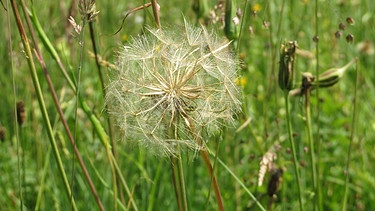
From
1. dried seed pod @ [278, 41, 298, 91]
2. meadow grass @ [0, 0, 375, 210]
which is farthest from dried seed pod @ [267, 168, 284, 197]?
dried seed pod @ [278, 41, 298, 91]

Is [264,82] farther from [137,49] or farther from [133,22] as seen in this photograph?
[137,49]

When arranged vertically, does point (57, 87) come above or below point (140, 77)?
below

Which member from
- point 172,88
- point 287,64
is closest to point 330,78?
point 287,64

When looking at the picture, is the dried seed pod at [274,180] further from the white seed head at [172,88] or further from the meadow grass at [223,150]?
the white seed head at [172,88]

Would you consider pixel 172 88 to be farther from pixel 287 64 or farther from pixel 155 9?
pixel 287 64

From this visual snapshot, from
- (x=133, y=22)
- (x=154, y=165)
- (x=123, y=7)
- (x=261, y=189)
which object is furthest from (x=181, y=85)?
(x=123, y=7)

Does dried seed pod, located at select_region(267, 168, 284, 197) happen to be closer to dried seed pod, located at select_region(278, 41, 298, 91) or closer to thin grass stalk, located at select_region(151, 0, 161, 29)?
dried seed pod, located at select_region(278, 41, 298, 91)
